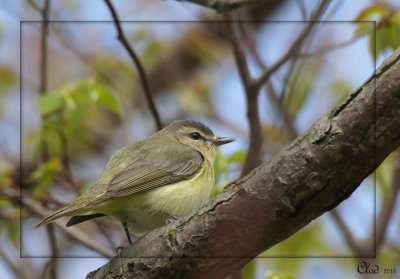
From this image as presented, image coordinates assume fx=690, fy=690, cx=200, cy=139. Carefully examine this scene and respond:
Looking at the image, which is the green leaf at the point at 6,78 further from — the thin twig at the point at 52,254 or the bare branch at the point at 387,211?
the bare branch at the point at 387,211

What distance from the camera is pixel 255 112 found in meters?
4.11

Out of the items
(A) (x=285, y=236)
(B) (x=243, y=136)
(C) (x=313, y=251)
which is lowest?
(A) (x=285, y=236)

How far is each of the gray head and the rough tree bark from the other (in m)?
1.89

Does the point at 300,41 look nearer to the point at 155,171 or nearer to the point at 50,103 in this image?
the point at 155,171

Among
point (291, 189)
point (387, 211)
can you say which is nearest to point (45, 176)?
point (387, 211)

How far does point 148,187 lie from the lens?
404 centimetres

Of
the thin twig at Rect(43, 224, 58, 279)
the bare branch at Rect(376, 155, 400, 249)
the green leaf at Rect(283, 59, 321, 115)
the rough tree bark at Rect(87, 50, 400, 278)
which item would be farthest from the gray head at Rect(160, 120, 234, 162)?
the rough tree bark at Rect(87, 50, 400, 278)

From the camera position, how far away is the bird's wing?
3881 mm

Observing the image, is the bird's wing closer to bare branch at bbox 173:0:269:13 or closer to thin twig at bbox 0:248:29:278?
bare branch at bbox 173:0:269:13

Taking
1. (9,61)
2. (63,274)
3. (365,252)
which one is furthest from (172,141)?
(9,61)

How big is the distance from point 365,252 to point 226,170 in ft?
3.84

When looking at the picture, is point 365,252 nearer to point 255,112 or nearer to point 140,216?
point 255,112

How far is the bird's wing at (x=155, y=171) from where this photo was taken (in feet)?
12.7

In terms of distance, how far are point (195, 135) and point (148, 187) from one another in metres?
1.18
